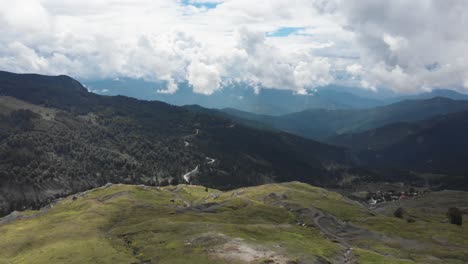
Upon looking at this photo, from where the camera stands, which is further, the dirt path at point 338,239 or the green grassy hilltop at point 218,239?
the dirt path at point 338,239

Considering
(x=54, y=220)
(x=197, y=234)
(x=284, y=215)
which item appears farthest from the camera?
(x=284, y=215)

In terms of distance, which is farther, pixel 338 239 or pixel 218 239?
pixel 338 239

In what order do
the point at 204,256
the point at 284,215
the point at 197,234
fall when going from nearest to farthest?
the point at 204,256
the point at 197,234
the point at 284,215

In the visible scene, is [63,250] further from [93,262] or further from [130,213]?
[130,213]

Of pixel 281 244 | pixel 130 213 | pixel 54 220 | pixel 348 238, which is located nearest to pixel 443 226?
pixel 348 238

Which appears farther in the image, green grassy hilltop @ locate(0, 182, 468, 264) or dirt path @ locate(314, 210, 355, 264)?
dirt path @ locate(314, 210, 355, 264)

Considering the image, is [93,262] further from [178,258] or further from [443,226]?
[443,226]

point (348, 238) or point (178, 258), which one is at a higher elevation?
point (178, 258)

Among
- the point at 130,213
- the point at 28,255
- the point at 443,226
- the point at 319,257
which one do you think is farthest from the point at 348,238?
the point at 28,255

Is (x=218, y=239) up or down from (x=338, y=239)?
up

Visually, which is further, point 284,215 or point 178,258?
point 284,215
